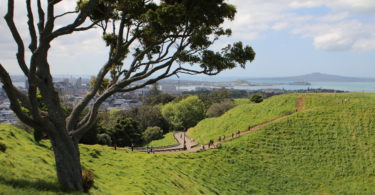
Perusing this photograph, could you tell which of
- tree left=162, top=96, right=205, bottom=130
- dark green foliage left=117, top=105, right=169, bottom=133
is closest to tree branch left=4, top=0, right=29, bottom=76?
tree left=162, top=96, right=205, bottom=130

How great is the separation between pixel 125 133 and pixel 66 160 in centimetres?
4211

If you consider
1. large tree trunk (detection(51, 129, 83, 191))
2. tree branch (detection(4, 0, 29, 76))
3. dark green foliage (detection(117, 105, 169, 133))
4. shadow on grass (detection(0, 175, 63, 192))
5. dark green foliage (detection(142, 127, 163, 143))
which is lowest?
dark green foliage (detection(142, 127, 163, 143))

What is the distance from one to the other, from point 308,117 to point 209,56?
119 feet

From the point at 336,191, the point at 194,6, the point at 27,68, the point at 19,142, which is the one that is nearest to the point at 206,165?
the point at 336,191

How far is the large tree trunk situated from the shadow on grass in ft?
1.19

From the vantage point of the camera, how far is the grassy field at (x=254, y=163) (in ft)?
A: 54.4

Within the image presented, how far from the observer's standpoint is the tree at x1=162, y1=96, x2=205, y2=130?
76.1 meters

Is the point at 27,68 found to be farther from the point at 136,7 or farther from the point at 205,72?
the point at 205,72

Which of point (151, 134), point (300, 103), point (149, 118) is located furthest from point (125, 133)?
point (300, 103)

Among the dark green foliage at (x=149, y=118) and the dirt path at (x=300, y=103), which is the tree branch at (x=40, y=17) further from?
the dark green foliage at (x=149, y=118)

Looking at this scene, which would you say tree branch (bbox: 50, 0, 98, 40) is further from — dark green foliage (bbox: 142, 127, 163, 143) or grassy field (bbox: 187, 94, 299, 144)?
dark green foliage (bbox: 142, 127, 163, 143)

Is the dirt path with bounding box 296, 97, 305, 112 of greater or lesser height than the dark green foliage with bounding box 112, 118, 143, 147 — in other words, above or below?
above

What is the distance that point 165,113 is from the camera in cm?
8144

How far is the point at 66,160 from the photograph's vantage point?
11.3 m
